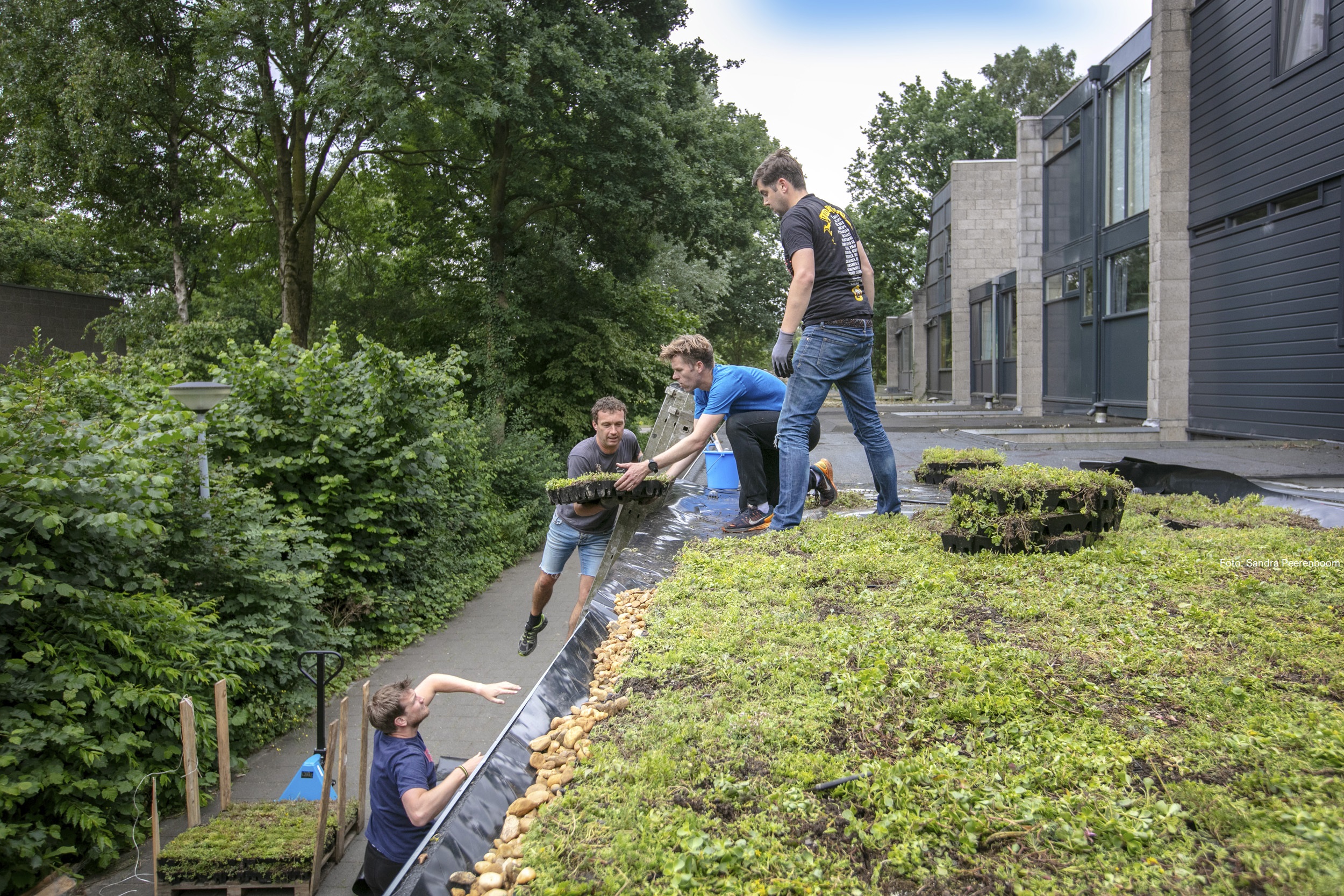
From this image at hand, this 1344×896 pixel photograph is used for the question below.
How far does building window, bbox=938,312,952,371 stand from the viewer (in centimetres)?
3347

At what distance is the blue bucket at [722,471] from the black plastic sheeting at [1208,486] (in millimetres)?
3040

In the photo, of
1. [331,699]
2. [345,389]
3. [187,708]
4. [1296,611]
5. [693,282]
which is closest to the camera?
[1296,611]

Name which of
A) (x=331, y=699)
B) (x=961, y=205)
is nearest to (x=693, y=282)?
(x=961, y=205)

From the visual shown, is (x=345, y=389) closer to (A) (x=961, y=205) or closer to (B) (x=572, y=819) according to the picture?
(B) (x=572, y=819)

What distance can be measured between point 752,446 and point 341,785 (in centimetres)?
322

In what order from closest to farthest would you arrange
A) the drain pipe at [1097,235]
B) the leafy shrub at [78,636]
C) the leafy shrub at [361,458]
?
1. the leafy shrub at [78,636]
2. the leafy shrub at [361,458]
3. the drain pipe at [1097,235]

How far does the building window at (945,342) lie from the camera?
33469mm

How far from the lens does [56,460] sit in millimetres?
4984

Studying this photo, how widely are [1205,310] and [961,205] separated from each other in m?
18.4

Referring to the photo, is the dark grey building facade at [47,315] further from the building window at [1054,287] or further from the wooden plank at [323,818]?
the building window at [1054,287]

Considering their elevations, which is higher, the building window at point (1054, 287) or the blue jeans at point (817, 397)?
the building window at point (1054, 287)

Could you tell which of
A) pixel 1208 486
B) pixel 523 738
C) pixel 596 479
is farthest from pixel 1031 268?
pixel 523 738

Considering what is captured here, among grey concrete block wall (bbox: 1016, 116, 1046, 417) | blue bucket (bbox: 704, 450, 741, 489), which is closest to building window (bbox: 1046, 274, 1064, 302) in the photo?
grey concrete block wall (bbox: 1016, 116, 1046, 417)

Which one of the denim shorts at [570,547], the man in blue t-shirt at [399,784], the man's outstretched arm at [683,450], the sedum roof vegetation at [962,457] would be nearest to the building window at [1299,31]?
the sedum roof vegetation at [962,457]
